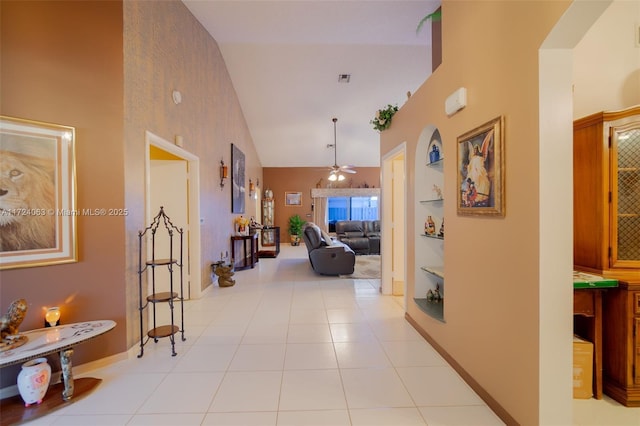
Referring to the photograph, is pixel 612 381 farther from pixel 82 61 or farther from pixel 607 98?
pixel 82 61

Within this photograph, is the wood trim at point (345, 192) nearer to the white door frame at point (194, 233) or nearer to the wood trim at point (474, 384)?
the white door frame at point (194, 233)

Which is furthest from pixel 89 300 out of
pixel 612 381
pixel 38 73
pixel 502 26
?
pixel 612 381

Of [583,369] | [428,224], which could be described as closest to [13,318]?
[428,224]

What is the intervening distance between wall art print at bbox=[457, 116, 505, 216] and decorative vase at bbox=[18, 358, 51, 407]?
3.07m

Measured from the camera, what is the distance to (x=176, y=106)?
3.43 m

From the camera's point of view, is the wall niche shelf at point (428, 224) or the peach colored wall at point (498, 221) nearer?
the peach colored wall at point (498, 221)

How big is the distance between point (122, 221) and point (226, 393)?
162 cm

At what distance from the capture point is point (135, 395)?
6.39 feet

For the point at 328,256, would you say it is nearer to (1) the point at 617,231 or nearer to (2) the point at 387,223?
(2) the point at 387,223

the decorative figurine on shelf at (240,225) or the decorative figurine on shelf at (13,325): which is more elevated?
the decorative figurine on shelf at (240,225)

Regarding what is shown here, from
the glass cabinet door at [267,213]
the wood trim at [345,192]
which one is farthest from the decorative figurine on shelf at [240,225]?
the wood trim at [345,192]

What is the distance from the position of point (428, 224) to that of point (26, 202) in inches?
135

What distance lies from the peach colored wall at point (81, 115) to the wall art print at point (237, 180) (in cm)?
343

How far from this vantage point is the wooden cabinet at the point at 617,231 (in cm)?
177
